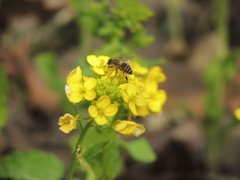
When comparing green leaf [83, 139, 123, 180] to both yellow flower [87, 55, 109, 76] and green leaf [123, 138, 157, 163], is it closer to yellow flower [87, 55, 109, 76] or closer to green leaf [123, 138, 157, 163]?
green leaf [123, 138, 157, 163]

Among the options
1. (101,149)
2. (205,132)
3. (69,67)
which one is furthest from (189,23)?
(101,149)

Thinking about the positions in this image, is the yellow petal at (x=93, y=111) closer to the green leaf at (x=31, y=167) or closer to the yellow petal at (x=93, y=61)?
the yellow petal at (x=93, y=61)

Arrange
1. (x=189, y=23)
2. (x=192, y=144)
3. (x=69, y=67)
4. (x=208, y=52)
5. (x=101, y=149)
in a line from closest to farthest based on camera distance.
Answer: (x=101, y=149)
(x=192, y=144)
(x=69, y=67)
(x=208, y=52)
(x=189, y=23)

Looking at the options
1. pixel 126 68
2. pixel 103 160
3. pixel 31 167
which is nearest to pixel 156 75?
pixel 126 68

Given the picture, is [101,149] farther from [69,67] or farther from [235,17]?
[235,17]

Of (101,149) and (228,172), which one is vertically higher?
(228,172)

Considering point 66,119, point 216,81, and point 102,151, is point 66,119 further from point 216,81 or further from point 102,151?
point 216,81

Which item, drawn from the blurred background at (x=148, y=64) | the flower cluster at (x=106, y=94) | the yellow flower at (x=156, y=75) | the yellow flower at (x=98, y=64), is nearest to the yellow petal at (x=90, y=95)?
the flower cluster at (x=106, y=94)
